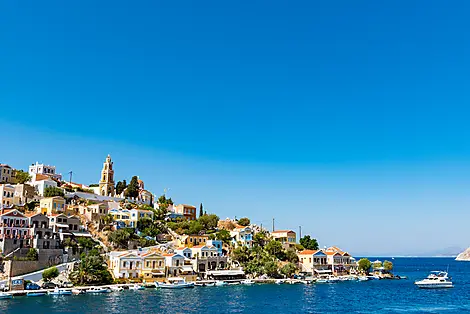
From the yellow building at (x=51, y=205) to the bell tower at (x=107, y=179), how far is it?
2232 cm

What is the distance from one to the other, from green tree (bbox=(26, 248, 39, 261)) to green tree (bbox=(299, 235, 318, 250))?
62463 millimetres

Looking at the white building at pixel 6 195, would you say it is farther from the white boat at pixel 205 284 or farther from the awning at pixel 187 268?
the white boat at pixel 205 284

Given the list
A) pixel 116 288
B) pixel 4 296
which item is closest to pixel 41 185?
pixel 116 288

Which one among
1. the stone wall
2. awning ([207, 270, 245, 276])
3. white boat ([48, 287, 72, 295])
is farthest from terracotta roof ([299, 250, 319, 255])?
white boat ([48, 287, 72, 295])

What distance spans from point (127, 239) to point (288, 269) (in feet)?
99.4

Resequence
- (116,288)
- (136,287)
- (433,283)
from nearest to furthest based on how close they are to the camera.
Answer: (116,288)
(136,287)
(433,283)

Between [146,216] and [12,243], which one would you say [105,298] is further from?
[146,216]

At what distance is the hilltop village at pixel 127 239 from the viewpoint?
225ft

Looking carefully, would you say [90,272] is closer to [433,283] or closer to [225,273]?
[225,273]

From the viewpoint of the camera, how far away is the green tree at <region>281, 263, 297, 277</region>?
87.9 metres

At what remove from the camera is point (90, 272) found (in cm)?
6625

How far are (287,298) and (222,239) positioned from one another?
35269 mm

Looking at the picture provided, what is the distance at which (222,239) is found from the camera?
97.2 meters

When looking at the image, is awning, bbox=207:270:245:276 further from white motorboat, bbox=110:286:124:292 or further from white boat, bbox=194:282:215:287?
white motorboat, bbox=110:286:124:292
